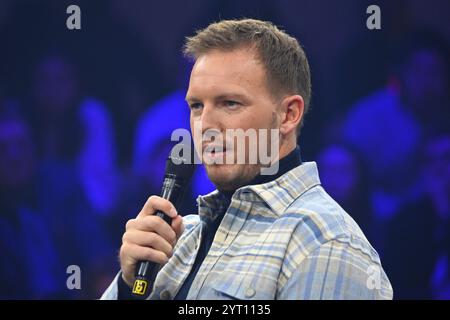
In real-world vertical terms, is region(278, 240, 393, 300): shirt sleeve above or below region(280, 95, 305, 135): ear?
below

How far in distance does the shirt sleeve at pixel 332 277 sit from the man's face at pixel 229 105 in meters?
0.30

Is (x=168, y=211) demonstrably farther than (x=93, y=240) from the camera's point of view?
No

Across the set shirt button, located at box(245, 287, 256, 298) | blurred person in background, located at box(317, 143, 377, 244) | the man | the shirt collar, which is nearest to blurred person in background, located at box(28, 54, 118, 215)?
blurred person in background, located at box(317, 143, 377, 244)

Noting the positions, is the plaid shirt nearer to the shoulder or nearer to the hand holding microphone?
the shoulder

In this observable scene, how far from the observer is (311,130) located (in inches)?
115

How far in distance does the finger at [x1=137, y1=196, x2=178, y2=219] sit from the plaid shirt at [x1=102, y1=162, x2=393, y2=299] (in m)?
0.14

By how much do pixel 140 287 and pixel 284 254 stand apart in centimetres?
28

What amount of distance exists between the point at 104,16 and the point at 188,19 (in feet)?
1.25

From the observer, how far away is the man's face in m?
1.44
